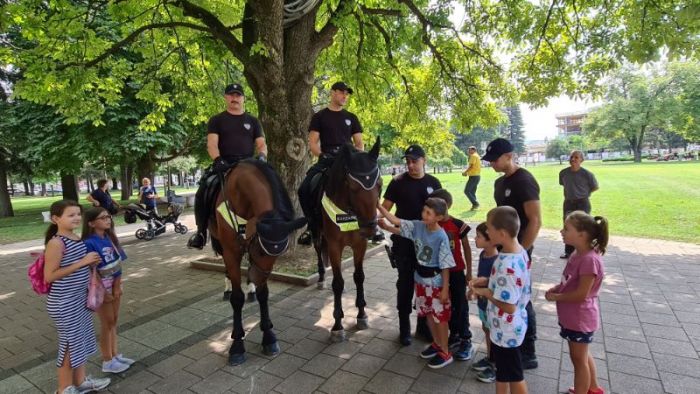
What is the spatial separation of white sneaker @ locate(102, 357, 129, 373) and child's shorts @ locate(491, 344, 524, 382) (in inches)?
144

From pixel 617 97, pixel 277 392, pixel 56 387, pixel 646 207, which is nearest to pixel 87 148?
pixel 56 387

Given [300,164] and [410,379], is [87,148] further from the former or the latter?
[410,379]

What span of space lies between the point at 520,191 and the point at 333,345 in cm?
262

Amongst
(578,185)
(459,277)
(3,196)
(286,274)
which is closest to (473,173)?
(578,185)

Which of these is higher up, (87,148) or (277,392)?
(87,148)

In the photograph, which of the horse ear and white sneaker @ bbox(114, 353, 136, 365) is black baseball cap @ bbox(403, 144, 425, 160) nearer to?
the horse ear

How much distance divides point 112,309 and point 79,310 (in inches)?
17.4

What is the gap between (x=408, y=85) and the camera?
1095cm

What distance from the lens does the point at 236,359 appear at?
3.79m

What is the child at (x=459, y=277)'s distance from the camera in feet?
11.9

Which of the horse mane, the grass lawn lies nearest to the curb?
the horse mane

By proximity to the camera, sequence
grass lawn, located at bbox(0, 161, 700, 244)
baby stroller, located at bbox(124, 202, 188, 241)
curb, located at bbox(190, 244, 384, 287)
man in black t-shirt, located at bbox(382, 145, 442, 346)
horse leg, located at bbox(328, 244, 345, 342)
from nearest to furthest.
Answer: man in black t-shirt, located at bbox(382, 145, 442, 346), horse leg, located at bbox(328, 244, 345, 342), curb, located at bbox(190, 244, 384, 287), grass lawn, located at bbox(0, 161, 700, 244), baby stroller, located at bbox(124, 202, 188, 241)

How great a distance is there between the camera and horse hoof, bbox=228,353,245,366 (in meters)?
3.77

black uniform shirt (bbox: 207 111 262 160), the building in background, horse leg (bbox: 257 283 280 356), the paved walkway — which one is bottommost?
the paved walkway
